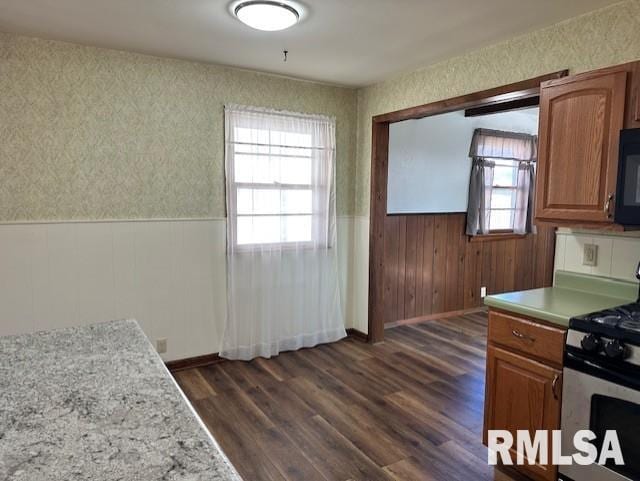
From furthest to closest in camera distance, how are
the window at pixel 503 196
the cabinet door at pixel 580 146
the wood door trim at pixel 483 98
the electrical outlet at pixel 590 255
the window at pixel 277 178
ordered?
1. the window at pixel 503 196
2. the window at pixel 277 178
3. the wood door trim at pixel 483 98
4. the electrical outlet at pixel 590 255
5. the cabinet door at pixel 580 146

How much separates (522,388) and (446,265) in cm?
310

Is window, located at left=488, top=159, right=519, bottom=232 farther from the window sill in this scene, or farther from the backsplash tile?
the backsplash tile

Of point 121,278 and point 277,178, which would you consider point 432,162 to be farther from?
point 121,278

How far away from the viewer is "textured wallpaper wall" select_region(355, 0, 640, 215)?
2.26m

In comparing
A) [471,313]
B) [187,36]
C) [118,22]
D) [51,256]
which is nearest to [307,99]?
[187,36]

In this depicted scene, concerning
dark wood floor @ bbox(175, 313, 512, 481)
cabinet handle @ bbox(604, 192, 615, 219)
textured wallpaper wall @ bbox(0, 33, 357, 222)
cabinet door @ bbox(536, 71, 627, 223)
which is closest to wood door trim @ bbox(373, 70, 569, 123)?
cabinet door @ bbox(536, 71, 627, 223)

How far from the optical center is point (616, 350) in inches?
65.2

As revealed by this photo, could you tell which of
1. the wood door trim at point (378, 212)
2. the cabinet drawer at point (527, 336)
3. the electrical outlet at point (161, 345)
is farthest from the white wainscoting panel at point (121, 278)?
the cabinet drawer at point (527, 336)

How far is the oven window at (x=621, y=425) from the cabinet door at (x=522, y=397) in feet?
0.56

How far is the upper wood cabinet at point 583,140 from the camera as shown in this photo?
1976 mm

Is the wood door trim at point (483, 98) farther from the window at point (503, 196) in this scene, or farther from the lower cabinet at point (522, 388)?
the window at point (503, 196)

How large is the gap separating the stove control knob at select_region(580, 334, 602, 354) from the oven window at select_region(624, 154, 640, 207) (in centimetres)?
63

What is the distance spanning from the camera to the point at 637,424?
5.39 ft

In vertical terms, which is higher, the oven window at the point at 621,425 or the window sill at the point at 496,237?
the window sill at the point at 496,237
